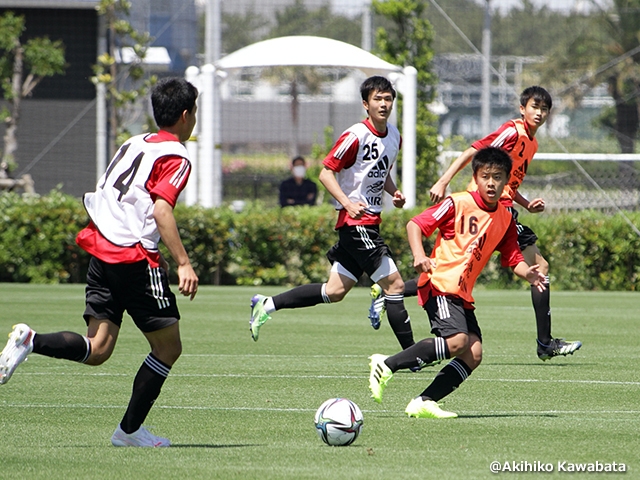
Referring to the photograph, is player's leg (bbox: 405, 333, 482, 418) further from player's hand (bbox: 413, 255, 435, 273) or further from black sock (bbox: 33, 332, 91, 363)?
black sock (bbox: 33, 332, 91, 363)

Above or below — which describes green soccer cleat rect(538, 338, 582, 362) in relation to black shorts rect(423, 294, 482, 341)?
below

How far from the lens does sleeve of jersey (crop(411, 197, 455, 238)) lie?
6805 millimetres

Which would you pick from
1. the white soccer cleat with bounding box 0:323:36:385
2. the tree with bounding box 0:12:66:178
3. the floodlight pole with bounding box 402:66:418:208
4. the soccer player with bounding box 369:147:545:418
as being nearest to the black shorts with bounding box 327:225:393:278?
the soccer player with bounding box 369:147:545:418

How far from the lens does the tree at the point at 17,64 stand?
83.1 feet

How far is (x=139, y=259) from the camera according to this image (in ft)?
18.9

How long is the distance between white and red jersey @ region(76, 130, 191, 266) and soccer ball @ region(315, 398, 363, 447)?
120 centimetres

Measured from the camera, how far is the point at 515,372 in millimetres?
8898

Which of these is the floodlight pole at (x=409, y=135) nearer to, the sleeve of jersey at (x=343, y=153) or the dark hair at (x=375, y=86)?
the sleeve of jersey at (x=343, y=153)

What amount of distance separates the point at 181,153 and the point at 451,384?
2226 mm

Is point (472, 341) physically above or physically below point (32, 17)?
below

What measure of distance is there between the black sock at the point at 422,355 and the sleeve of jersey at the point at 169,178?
190 cm

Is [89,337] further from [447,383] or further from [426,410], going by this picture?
[447,383]

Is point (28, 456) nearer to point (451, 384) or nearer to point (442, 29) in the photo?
point (451, 384)

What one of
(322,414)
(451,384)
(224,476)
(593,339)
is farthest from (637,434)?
(593,339)
